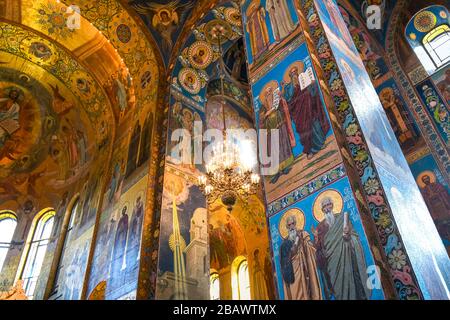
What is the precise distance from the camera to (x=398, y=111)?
8500 mm

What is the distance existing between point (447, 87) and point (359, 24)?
8.89 ft

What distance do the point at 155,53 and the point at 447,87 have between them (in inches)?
273

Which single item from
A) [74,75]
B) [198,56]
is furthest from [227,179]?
[74,75]

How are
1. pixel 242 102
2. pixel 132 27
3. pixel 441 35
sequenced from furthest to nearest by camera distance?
pixel 242 102, pixel 132 27, pixel 441 35

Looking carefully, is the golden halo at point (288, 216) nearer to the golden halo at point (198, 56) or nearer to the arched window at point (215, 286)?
the golden halo at point (198, 56)

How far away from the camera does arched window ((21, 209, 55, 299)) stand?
11189mm

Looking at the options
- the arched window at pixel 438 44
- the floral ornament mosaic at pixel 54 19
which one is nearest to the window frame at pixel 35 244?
the floral ornament mosaic at pixel 54 19

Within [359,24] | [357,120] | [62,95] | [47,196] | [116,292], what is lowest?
[116,292]

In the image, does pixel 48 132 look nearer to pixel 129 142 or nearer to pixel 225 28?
pixel 129 142

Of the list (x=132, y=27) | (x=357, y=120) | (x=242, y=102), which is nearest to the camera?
(x=357, y=120)

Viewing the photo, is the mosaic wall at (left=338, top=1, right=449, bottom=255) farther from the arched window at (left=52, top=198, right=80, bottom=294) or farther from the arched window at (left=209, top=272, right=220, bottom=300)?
the arched window at (left=52, top=198, right=80, bottom=294)

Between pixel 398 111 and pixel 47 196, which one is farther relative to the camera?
pixel 47 196

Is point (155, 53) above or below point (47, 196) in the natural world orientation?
above

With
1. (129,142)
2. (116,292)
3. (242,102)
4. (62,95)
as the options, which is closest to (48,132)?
(62,95)
